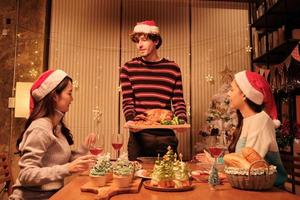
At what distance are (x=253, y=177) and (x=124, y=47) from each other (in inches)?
136

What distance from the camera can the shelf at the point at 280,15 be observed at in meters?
3.70

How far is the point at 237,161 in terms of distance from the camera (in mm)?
1186

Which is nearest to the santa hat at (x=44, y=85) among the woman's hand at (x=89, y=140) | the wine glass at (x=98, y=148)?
the woman's hand at (x=89, y=140)

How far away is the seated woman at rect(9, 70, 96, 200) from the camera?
137cm

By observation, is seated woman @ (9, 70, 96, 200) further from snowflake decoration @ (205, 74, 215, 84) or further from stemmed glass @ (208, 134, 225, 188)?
snowflake decoration @ (205, 74, 215, 84)

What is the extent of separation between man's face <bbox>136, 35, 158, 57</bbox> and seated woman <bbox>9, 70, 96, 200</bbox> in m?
0.79

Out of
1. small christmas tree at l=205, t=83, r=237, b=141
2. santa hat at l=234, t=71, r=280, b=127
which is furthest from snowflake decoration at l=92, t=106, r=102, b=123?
santa hat at l=234, t=71, r=280, b=127

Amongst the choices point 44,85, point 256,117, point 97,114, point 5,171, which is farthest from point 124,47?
point 256,117

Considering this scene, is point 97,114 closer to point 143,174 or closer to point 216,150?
point 143,174

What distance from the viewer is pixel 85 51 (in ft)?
14.0

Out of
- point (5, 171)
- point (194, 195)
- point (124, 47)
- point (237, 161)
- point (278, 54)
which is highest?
point (124, 47)

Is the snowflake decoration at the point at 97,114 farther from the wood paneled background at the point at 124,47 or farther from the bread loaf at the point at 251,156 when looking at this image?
the bread loaf at the point at 251,156

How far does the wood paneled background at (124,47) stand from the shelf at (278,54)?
263 mm

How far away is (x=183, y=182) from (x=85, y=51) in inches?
135
